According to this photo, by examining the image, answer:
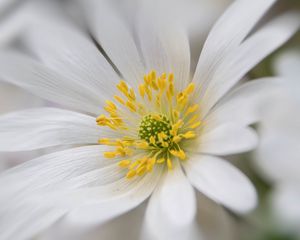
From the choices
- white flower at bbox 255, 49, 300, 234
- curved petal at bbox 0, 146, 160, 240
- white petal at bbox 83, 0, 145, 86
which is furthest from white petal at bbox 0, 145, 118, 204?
white flower at bbox 255, 49, 300, 234

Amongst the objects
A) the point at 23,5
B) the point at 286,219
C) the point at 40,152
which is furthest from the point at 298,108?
the point at 23,5

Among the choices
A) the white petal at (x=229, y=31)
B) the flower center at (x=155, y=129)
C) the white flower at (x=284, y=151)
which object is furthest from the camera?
the flower center at (x=155, y=129)

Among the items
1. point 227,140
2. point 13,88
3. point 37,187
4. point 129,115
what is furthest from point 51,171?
point 13,88

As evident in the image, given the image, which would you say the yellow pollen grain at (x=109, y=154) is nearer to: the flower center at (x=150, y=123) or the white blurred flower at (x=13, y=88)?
the flower center at (x=150, y=123)

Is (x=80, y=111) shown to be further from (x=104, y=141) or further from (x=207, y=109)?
(x=207, y=109)

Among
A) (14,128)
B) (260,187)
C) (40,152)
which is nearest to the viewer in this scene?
(260,187)

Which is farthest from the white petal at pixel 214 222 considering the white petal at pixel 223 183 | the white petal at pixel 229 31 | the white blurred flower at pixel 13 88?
the white blurred flower at pixel 13 88

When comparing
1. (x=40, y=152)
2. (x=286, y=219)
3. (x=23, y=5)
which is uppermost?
(x=23, y=5)

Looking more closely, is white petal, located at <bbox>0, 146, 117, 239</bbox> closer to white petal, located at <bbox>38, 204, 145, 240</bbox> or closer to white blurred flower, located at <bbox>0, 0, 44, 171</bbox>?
white petal, located at <bbox>38, 204, 145, 240</bbox>
